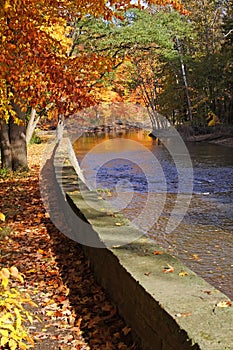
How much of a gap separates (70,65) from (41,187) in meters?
3.97

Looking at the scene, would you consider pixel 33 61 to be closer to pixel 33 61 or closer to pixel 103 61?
pixel 33 61

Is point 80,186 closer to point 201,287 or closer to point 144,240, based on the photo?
point 144,240

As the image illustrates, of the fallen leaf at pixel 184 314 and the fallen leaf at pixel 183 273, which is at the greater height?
the fallen leaf at pixel 183 273

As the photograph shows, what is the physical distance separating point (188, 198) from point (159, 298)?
30.0ft

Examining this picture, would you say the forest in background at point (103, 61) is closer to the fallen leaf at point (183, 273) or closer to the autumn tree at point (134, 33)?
the autumn tree at point (134, 33)

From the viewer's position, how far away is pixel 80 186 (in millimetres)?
8281

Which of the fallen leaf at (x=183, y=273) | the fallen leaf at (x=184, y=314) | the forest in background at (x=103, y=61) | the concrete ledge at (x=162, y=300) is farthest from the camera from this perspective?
the forest in background at (x=103, y=61)

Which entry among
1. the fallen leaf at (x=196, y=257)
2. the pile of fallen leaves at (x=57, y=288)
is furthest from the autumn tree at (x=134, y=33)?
the fallen leaf at (x=196, y=257)

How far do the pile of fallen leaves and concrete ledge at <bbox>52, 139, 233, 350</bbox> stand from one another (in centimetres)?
20

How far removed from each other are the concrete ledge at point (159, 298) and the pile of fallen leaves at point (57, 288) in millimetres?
200

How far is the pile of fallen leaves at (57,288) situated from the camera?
4105 millimetres

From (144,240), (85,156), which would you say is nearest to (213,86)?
(85,156)

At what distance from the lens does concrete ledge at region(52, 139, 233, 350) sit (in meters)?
2.81

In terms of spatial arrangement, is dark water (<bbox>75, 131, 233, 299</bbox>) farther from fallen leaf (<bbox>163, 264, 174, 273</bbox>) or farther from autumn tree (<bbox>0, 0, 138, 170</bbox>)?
autumn tree (<bbox>0, 0, 138, 170</bbox>)
